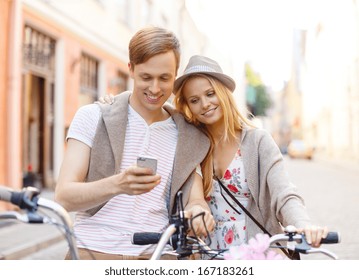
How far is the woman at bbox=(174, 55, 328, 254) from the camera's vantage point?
1358 mm

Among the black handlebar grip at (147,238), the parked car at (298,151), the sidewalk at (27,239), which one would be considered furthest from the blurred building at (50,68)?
the black handlebar grip at (147,238)

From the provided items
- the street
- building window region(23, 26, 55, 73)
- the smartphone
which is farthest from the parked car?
the smartphone

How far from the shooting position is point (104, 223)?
1.24 m

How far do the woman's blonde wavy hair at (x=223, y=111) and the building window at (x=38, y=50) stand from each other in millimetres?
4050

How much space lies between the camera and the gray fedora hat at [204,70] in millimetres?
1357

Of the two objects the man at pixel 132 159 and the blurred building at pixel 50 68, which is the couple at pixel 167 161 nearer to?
the man at pixel 132 159

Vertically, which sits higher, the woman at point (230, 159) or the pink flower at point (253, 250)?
the woman at point (230, 159)

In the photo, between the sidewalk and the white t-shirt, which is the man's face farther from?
the sidewalk

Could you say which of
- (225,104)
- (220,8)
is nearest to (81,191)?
(225,104)

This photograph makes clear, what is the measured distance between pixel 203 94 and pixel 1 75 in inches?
137

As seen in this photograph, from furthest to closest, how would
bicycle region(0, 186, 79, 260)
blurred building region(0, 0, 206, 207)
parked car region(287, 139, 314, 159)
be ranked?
1. parked car region(287, 139, 314, 159)
2. blurred building region(0, 0, 206, 207)
3. bicycle region(0, 186, 79, 260)

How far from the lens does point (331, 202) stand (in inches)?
214

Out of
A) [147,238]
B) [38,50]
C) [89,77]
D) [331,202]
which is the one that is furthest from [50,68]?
[147,238]

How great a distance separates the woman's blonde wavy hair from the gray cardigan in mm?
45
